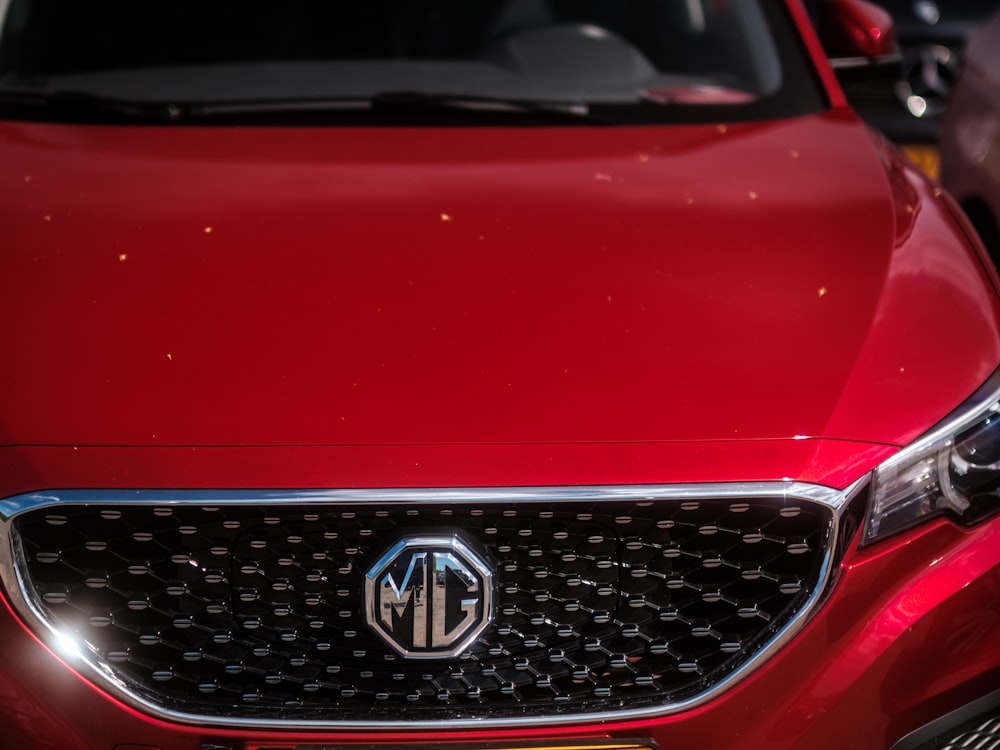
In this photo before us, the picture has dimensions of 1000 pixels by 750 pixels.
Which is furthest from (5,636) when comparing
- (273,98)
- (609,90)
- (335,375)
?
(609,90)

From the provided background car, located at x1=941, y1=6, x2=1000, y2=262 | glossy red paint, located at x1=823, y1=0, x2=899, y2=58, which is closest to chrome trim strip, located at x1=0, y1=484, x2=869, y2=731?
glossy red paint, located at x1=823, y1=0, x2=899, y2=58

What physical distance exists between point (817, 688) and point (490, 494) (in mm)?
477

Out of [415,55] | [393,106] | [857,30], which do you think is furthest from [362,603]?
[857,30]

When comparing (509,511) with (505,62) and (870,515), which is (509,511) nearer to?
(870,515)

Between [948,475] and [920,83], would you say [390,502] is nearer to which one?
[948,475]

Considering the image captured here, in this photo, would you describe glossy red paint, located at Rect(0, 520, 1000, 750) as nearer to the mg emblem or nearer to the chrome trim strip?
the chrome trim strip

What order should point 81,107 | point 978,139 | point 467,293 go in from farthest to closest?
point 978,139, point 81,107, point 467,293

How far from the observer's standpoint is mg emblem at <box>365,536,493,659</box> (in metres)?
1.68

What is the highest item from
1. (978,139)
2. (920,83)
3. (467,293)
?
(467,293)

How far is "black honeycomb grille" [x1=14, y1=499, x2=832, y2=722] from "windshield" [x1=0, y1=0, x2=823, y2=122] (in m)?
1.17

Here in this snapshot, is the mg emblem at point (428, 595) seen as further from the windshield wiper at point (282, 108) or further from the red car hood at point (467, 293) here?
the windshield wiper at point (282, 108)

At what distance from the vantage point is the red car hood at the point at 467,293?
176cm

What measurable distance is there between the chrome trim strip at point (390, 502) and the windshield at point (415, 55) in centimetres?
118

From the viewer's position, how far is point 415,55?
3.02 metres
